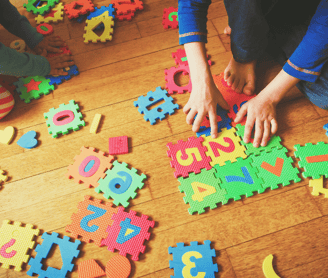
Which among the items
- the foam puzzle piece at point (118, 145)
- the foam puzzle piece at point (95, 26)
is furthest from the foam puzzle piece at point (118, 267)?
the foam puzzle piece at point (95, 26)

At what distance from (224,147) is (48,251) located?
2.65 feet

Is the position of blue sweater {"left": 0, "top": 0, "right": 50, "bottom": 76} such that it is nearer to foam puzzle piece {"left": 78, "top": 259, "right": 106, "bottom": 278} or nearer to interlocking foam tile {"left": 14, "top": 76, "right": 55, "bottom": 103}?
interlocking foam tile {"left": 14, "top": 76, "right": 55, "bottom": 103}

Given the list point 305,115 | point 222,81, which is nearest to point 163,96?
point 222,81

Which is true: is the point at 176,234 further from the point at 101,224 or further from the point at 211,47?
the point at 211,47

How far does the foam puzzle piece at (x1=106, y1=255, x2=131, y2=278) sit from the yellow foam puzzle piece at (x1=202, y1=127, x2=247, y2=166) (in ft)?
1.65

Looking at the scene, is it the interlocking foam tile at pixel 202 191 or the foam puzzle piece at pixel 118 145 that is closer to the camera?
the interlocking foam tile at pixel 202 191

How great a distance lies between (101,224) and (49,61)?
923mm

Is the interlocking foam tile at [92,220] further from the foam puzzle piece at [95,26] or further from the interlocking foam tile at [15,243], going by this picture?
the foam puzzle piece at [95,26]

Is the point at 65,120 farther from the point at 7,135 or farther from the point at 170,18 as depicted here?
the point at 170,18

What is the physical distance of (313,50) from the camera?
0.83m

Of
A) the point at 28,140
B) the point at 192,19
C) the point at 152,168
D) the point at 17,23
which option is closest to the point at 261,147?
the point at 152,168

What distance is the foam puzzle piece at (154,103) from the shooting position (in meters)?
1.11

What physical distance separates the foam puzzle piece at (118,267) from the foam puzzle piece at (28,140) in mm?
631

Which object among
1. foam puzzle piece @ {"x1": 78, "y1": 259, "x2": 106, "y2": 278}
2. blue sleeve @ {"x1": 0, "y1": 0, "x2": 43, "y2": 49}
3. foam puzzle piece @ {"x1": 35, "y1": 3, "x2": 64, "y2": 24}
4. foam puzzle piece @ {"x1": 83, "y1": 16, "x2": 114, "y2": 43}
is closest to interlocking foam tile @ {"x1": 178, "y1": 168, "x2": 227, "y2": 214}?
foam puzzle piece @ {"x1": 78, "y1": 259, "x2": 106, "y2": 278}
